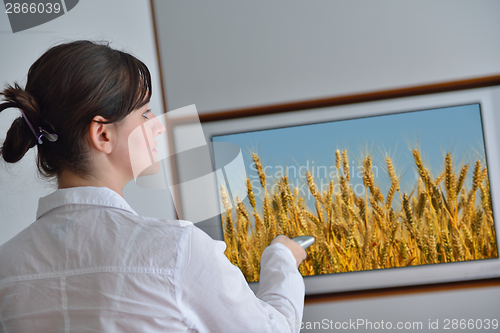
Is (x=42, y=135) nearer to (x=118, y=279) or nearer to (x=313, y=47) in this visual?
(x=118, y=279)

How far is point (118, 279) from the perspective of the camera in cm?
39

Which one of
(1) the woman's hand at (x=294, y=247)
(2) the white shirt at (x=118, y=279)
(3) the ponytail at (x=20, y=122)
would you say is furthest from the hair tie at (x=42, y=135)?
(1) the woman's hand at (x=294, y=247)

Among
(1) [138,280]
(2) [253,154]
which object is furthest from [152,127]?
(2) [253,154]

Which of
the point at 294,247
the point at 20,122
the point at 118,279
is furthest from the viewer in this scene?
the point at 294,247

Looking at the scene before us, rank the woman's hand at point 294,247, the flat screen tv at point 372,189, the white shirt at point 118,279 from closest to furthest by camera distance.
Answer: the white shirt at point 118,279
the woman's hand at point 294,247
the flat screen tv at point 372,189

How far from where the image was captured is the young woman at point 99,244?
1.30ft

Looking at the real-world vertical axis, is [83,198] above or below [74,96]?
below

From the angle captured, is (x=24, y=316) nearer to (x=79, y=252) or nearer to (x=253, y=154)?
(x=79, y=252)

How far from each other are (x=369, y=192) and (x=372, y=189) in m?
0.01

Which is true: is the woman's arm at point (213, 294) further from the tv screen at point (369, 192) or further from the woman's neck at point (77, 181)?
the tv screen at point (369, 192)

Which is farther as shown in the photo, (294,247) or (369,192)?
(369,192)

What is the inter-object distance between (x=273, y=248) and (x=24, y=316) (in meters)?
0.36

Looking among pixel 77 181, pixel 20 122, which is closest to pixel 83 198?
pixel 77 181

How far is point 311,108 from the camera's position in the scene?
884mm
